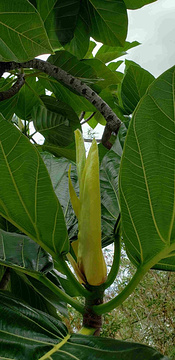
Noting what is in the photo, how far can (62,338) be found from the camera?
302 millimetres

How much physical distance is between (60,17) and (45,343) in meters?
0.60

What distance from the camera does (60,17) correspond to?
0.70 m

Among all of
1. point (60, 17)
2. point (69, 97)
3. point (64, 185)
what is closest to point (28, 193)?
point (64, 185)

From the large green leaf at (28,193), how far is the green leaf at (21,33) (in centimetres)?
23

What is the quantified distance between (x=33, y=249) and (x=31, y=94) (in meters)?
0.62

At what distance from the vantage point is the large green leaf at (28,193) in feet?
0.96

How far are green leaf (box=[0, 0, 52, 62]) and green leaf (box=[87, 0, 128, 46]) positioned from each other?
0.92ft

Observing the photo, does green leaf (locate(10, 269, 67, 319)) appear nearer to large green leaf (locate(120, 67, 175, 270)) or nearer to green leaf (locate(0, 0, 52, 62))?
large green leaf (locate(120, 67, 175, 270))

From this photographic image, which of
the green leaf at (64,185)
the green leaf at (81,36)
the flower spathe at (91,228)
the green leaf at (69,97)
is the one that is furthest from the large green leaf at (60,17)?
the flower spathe at (91,228)

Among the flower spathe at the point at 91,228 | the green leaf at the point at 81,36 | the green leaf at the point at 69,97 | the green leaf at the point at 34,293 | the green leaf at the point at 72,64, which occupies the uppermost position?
the green leaf at the point at 81,36

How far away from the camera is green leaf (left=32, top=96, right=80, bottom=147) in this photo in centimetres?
86

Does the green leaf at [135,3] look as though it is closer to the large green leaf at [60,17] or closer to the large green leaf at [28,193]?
the large green leaf at [60,17]

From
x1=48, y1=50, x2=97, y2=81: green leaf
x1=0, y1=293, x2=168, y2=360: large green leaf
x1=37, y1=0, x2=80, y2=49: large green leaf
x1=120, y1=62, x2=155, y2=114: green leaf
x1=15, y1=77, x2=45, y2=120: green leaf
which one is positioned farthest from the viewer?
x1=15, y1=77, x2=45, y2=120: green leaf

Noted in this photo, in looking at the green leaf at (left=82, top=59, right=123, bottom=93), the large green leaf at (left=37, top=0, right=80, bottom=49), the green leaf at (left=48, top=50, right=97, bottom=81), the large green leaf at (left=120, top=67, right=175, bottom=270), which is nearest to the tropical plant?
the large green leaf at (left=120, top=67, right=175, bottom=270)
